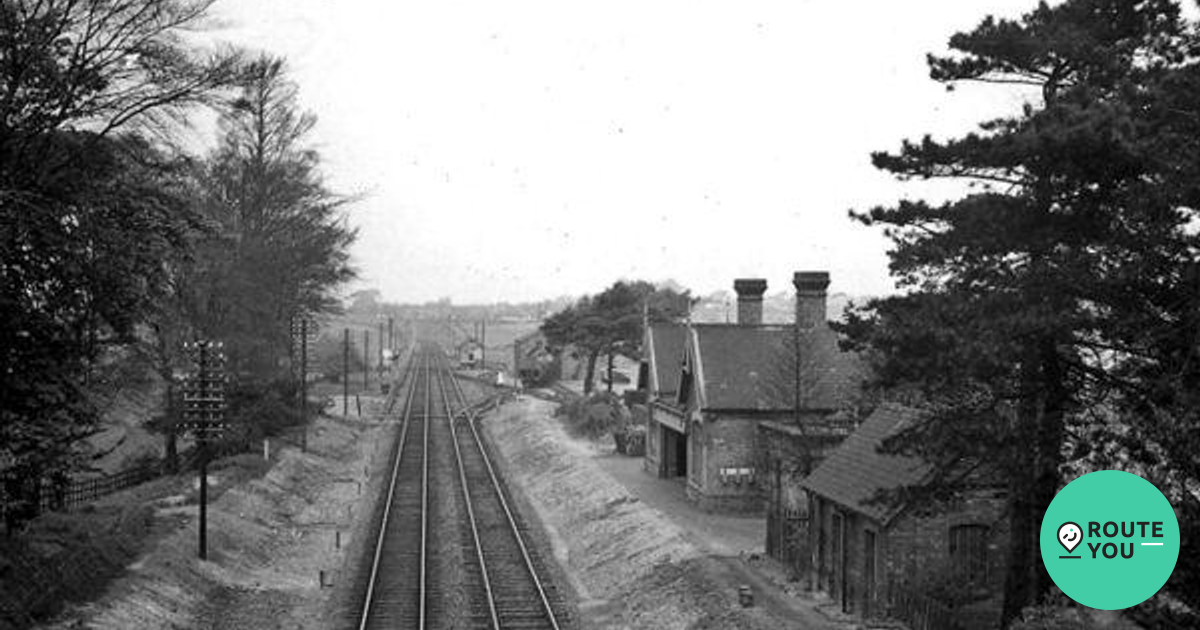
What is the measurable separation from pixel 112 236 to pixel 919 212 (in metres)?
13.5

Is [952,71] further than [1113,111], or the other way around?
[952,71]

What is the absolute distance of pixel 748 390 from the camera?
39.2m

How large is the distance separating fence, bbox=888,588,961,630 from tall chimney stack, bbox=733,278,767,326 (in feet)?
77.0

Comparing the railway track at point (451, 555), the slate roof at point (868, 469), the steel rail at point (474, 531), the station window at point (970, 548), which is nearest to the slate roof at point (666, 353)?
the railway track at point (451, 555)

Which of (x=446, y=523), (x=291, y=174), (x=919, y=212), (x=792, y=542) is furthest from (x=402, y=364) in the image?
(x=919, y=212)

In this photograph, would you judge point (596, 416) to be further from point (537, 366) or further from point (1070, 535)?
point (1070, 535)

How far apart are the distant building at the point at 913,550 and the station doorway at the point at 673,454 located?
19264mm

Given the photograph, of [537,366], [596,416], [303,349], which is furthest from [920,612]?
[537,366]

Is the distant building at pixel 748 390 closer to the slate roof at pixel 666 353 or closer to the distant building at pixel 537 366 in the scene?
the slate roof at pixel 666 353

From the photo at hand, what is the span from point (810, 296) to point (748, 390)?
4.02m

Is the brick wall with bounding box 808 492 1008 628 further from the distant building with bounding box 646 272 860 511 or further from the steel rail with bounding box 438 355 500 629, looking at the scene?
the distant building with bounding box 646 272 860 511

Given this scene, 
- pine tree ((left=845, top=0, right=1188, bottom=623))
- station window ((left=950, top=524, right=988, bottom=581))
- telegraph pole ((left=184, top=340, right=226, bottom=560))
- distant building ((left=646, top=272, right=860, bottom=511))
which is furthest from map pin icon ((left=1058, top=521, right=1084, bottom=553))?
distant building ((left=646, top=272, right=860, bottom=511))

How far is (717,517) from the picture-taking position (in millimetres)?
37281

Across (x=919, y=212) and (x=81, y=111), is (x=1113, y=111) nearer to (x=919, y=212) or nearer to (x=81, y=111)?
(x=919, y=212)
